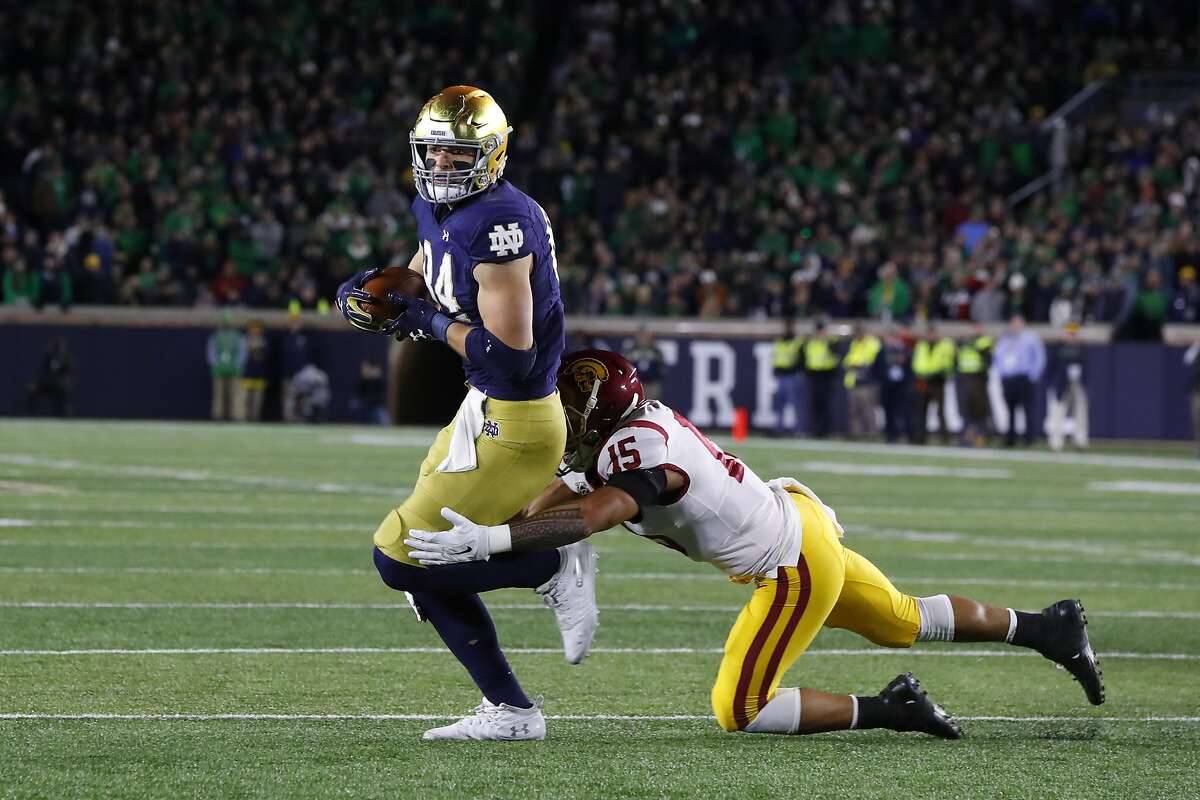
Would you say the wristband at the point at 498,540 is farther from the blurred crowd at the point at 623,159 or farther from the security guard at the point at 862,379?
the blurred crowd at the point at 623,159

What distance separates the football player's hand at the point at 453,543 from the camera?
4.89 metres

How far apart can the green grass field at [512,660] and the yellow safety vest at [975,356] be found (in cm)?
958

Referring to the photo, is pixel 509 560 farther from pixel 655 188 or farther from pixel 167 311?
pixel 655 188

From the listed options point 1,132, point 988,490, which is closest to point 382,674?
point 988,490

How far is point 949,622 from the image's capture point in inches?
222

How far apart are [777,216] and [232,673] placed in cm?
2106

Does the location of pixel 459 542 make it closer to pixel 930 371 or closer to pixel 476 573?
pixel 476 573

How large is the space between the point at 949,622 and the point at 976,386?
18.3 m

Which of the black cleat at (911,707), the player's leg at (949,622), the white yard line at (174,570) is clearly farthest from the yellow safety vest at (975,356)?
the black cleat at (911,707)

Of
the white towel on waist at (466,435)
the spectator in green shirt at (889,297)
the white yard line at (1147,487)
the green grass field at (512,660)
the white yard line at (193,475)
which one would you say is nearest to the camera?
the green grass field at (512,660)

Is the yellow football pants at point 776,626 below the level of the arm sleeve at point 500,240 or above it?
below

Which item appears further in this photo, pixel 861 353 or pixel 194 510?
pixel 861 353

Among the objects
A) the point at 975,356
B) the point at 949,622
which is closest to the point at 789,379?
the point at 975,356

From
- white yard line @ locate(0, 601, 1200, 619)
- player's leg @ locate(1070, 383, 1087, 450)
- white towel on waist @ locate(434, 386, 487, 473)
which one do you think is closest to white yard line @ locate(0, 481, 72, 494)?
white yard line @ locate(0, 601, 1200, 619)
